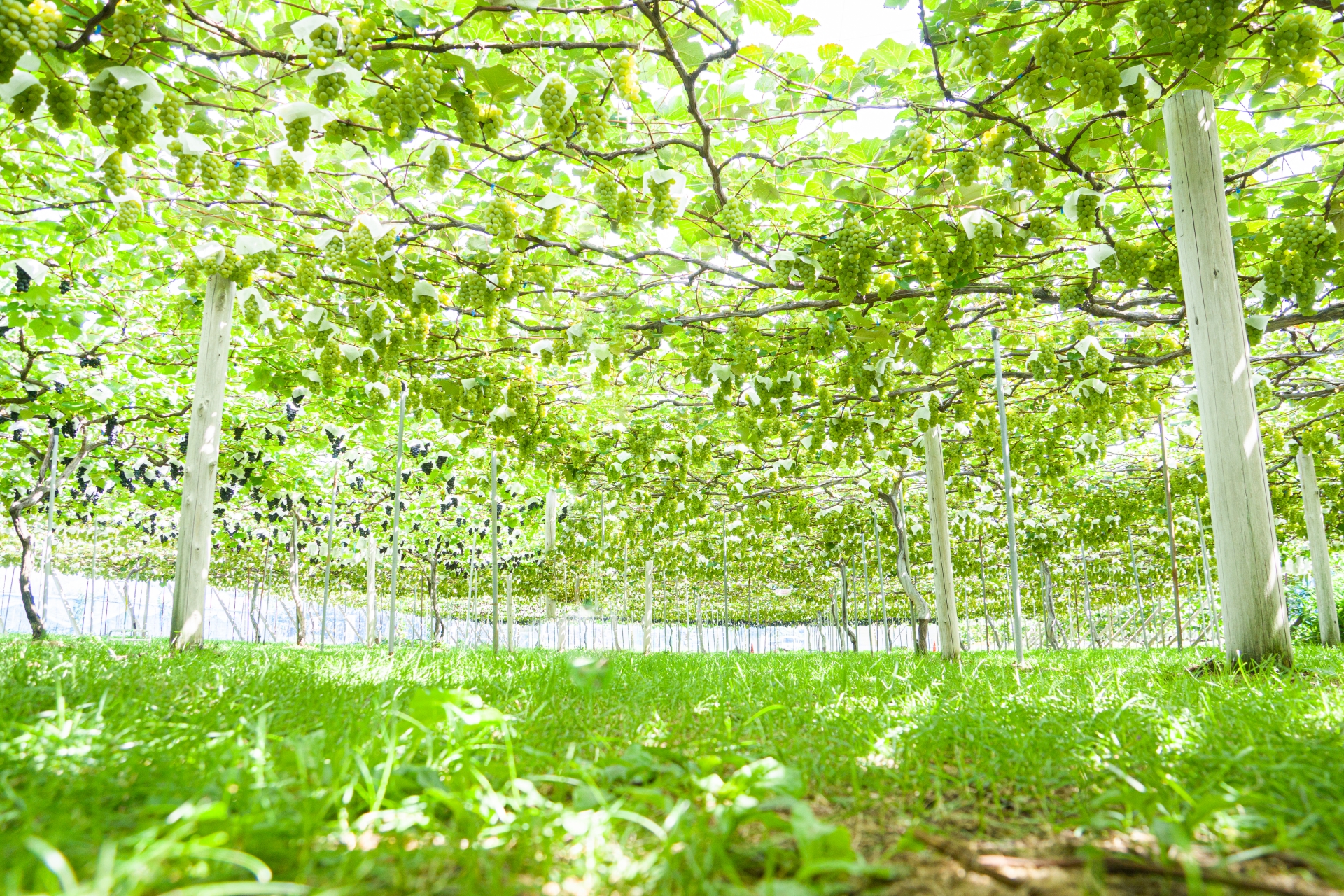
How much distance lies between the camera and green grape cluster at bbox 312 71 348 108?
3.13 metres

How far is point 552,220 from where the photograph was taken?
15.5 feet

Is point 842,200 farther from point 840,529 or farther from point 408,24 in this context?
point 840,529

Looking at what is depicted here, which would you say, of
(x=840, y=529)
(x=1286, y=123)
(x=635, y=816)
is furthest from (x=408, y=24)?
(x=840, y=529)

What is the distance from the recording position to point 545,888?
123 cm

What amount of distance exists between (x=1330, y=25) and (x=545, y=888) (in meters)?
5.25

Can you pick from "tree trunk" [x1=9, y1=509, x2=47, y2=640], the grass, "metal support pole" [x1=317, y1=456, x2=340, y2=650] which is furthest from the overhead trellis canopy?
the grass

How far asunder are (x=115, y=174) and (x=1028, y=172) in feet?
17.1

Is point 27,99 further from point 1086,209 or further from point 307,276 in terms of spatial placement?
point 1086,209

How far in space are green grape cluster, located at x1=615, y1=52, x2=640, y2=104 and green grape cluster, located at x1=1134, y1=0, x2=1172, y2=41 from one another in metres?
2.33

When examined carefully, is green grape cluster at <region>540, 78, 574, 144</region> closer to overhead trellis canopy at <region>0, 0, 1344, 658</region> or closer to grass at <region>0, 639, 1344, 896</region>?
overhead trellis canopy at <region>0, 0, 1344, 658</region>


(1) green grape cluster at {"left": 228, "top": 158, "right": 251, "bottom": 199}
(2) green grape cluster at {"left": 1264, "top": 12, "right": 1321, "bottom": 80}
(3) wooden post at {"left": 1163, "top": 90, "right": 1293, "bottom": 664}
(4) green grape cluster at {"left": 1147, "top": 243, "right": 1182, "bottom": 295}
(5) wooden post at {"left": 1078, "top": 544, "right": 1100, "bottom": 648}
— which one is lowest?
(5) wooden post at {"left": 1078, "top": 544, "right": 1100, "bottom": 648}

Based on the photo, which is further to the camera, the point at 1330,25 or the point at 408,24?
the point at 1330,25

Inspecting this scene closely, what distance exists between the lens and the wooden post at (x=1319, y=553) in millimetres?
9734

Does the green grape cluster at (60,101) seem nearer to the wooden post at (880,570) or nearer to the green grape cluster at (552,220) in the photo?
the green grape cluster at (552,220)
